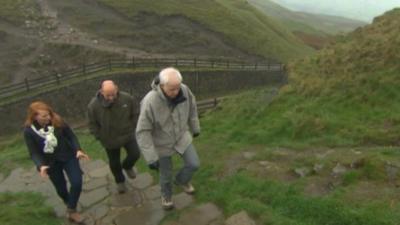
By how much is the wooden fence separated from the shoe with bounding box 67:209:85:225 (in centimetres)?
2188

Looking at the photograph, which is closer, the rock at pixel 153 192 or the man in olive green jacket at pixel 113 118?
the man in olive green jacket at pixel 113 118

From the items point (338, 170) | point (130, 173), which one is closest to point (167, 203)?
point (130, 173)

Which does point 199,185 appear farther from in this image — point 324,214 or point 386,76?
point 386,76

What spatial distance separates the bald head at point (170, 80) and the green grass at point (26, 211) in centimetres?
358

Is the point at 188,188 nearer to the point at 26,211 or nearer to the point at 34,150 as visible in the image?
the point at 34,150

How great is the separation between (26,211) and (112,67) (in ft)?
81.3

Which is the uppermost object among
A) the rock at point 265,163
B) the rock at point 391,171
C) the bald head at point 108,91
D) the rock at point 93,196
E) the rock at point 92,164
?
the bald head at point 108,91

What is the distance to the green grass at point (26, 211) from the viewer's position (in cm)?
866

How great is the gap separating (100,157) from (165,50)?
3046 cm

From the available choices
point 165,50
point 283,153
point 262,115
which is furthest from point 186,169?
point 165,50

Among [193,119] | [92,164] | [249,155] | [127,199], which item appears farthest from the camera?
[92,164]

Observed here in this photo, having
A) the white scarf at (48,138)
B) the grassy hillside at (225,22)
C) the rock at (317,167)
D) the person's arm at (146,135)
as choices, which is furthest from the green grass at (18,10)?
the rock at (317,167)

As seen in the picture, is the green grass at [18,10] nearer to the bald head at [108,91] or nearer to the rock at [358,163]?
the bald head at [108,91]

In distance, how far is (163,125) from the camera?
7336mm
